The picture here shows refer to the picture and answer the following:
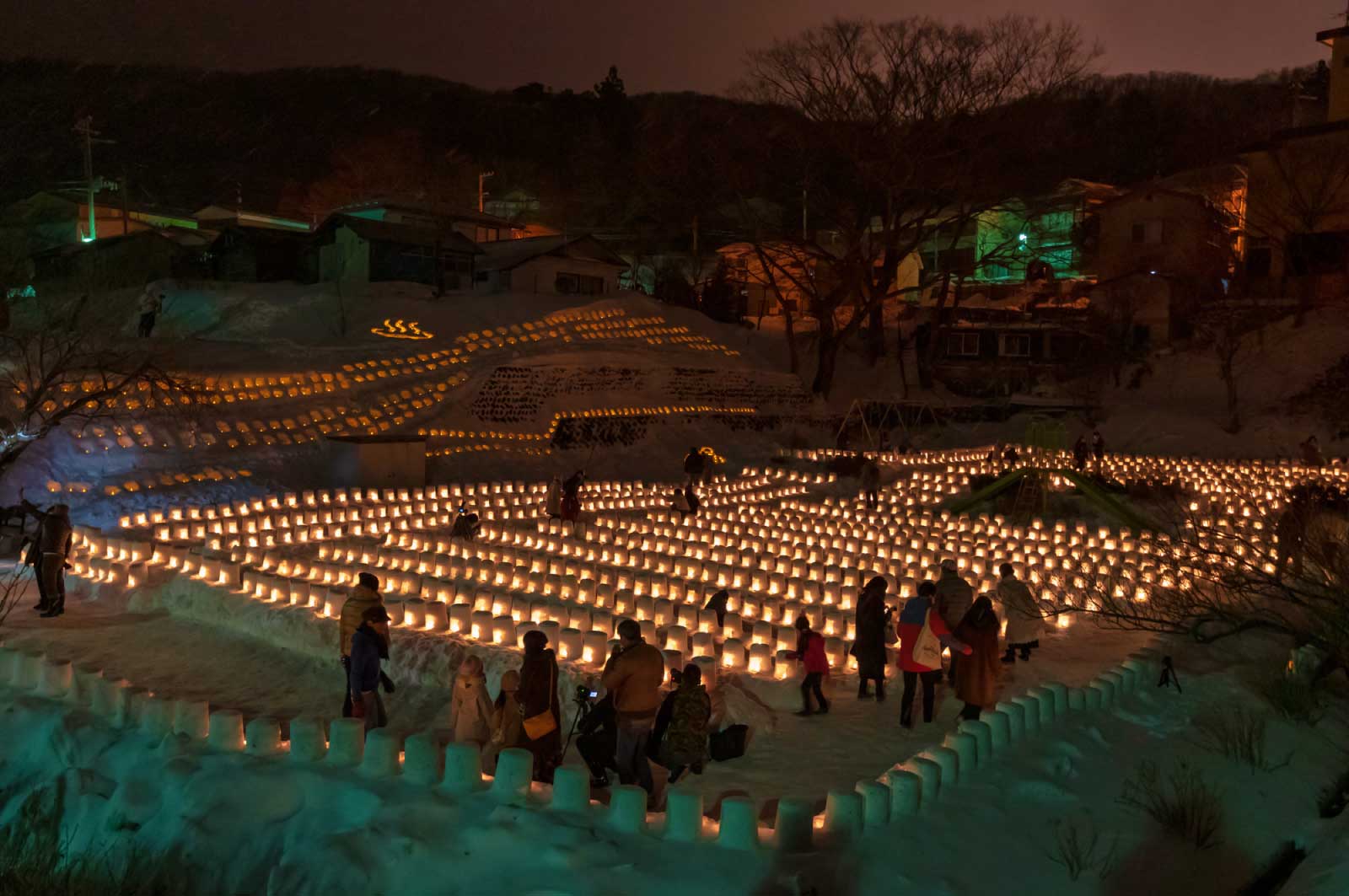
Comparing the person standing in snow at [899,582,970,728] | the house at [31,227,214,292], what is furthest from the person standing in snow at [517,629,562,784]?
the house at [31,227,214,292]

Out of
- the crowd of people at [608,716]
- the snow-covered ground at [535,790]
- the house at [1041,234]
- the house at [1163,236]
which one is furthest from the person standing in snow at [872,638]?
the house at [1041,234]

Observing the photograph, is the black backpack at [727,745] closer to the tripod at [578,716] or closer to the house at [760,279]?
the tripod at [578,716]

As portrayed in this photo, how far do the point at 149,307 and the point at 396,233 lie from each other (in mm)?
7762

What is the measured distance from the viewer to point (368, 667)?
7.21 metres

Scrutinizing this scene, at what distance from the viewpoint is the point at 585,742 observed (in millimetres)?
6195

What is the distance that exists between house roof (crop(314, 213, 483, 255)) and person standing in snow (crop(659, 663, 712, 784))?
90.3ft

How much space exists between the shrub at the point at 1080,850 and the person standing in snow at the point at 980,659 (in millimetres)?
1344

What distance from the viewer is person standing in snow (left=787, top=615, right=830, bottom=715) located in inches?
298

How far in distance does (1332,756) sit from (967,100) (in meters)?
27.0

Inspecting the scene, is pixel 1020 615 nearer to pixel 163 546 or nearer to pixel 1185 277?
pixel 163 546

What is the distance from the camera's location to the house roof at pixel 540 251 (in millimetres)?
34031

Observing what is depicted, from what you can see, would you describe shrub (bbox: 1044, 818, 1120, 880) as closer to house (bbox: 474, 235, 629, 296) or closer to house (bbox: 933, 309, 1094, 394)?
house (bbox: 474, 235, 629, 296)

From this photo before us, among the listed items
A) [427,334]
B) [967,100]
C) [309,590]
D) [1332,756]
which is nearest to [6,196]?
[427,334]

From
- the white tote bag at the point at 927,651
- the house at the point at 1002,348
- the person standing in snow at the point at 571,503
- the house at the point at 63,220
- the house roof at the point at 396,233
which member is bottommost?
the white tote bag at the point at 927,651
